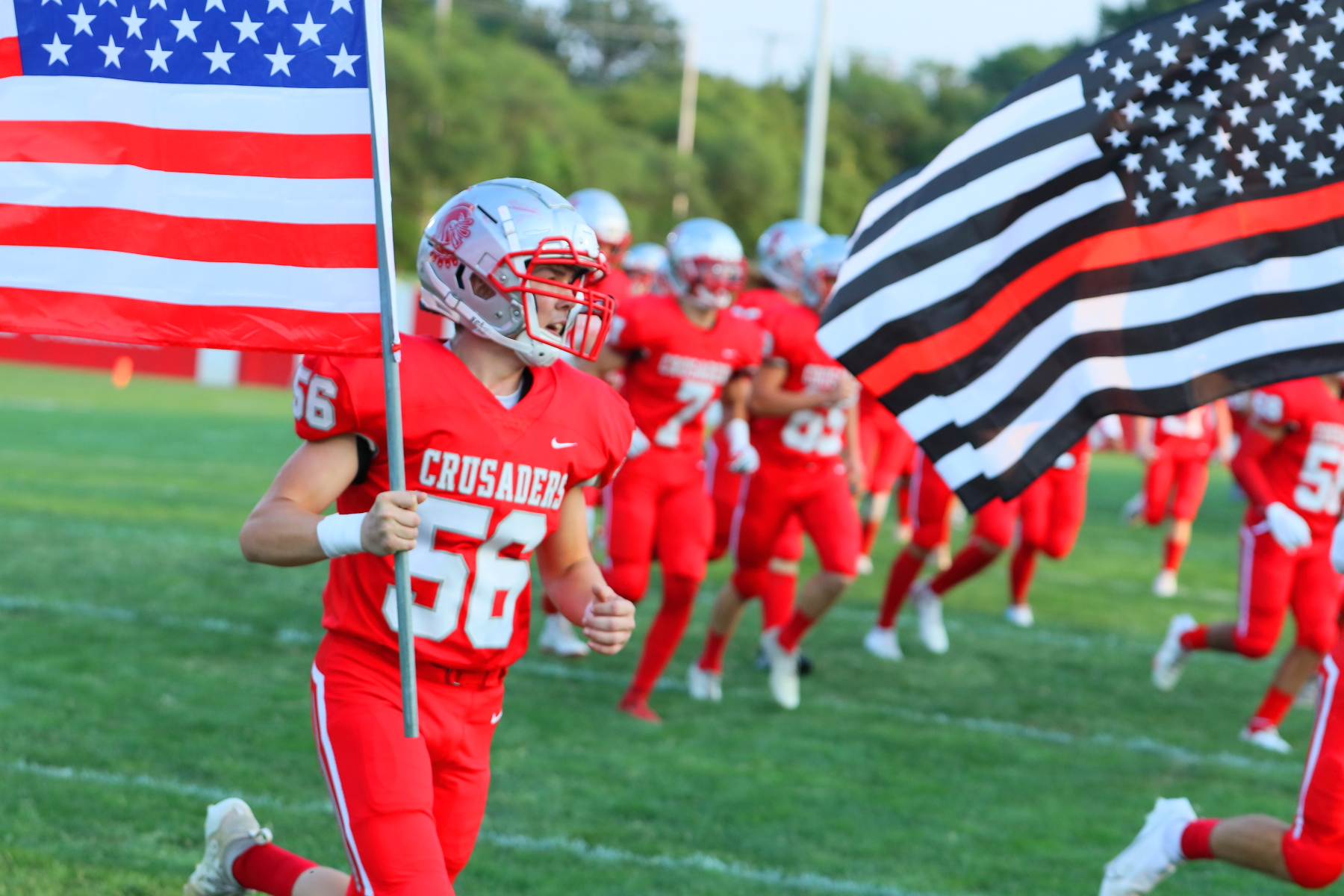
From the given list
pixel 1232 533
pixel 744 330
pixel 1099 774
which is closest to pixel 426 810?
pixel 1099 774

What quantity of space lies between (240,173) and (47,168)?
421 millimetres

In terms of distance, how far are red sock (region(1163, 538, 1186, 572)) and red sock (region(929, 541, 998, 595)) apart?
321cm

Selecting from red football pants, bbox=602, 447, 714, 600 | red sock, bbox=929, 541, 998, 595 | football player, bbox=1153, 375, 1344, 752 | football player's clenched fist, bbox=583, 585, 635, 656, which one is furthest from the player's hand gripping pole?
red sock, bbox=929, 541, 998, 595

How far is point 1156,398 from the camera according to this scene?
421 centimetres

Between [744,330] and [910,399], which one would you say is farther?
[744,330]

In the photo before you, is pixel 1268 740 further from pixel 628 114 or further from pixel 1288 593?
pixel 628 114

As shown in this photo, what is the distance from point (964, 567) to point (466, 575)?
234 inches

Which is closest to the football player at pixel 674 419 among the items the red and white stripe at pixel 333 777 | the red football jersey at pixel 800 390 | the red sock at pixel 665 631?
the red sock at pixel 665 631

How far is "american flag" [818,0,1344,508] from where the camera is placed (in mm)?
4227

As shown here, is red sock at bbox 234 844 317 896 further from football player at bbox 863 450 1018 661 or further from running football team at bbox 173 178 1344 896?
football player at bbox 863 450 1018 661

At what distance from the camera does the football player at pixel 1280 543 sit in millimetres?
6773

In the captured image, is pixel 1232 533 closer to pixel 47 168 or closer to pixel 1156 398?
pixel 1156 398

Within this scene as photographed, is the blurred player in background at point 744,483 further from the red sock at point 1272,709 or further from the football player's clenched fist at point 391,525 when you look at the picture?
the football player's clenched fist at point 391,525

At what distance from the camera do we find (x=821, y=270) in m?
7.92
